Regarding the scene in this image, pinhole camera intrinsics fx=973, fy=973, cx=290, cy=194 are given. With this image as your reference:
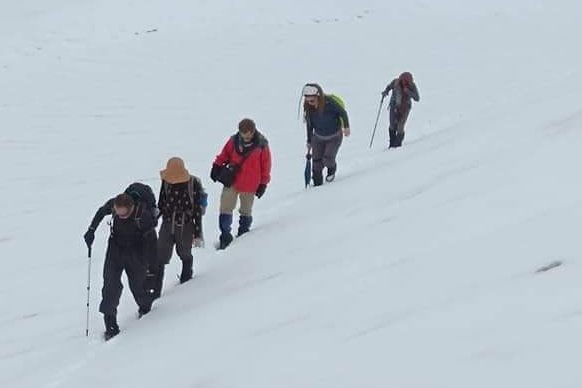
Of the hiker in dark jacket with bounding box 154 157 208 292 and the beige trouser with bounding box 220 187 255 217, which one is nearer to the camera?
the hiker in dark jacket with bounding box 154 157 208 292

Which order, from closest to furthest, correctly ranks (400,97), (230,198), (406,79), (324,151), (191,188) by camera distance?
(191,188) → (230,198) → (324,151) → (406,79) → (400,97)

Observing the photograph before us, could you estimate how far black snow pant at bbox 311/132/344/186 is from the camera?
13.9 m

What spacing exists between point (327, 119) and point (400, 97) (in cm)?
337

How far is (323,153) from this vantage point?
1421 centimetres

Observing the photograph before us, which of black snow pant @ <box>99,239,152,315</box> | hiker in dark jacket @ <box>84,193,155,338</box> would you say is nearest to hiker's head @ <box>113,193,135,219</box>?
hiker in dark jacket @ <box>84,193,155,338</box>

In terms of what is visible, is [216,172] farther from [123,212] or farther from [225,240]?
[123,212]

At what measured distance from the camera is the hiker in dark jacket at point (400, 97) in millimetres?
16578

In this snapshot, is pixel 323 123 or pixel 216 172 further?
pixel 323 123

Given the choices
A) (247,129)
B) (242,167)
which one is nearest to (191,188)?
(247,129)

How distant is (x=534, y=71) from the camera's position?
94.3 feet

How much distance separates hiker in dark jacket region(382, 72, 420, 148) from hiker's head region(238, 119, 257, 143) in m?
5.94

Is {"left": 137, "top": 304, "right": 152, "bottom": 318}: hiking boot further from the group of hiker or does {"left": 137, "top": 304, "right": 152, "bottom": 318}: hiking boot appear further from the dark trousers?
the dark trousers

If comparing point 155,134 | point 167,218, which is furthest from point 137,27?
point 167,218

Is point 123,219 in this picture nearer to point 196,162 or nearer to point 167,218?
point 167,218
